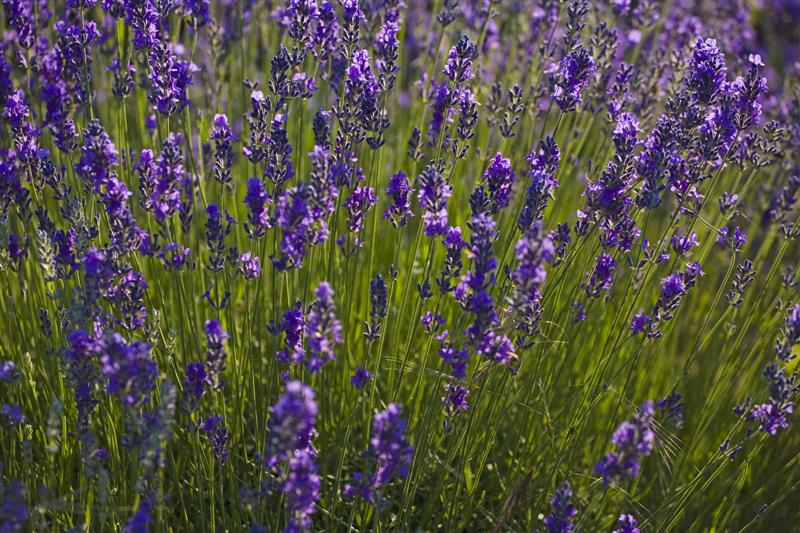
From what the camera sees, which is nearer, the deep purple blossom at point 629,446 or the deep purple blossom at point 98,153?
the deep purple blossom at point 629,446

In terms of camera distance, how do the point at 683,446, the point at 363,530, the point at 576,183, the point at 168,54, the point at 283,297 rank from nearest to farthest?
the point at 363,530 → the point at 168,54 → the point at 283,297 → the point at 683,446 → the point at 576,183

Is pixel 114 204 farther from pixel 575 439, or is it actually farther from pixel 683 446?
pixel 683 446

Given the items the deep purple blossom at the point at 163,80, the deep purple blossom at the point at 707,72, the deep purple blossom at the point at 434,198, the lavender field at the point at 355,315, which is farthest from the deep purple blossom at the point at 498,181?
the deep purple blossom at the point at 163,80

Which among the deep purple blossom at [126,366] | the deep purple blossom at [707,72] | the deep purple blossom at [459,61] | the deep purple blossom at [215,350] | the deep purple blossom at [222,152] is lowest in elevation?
the deep purple blossom at [126,366]

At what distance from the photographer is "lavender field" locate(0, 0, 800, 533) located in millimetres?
2078

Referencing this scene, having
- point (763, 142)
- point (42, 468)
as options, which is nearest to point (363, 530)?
point (42, 468)

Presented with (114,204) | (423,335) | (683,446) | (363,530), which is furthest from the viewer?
(423,335)

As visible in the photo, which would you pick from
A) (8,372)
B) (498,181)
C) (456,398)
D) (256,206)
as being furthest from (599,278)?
(8,372)

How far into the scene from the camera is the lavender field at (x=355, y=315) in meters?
2.08

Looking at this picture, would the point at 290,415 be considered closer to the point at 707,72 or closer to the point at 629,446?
the point at 629,446

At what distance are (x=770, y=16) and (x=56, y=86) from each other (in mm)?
10067

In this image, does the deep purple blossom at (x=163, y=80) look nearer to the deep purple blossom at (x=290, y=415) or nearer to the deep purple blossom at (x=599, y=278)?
the deep purple blossom at (x=290, y=415)

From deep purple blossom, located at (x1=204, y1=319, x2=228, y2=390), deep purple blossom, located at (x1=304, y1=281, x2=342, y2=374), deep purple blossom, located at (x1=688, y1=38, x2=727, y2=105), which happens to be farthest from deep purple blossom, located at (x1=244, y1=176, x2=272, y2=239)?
deep purple blossom, located at (x1=688, y1=38, x2=727, y2=105)

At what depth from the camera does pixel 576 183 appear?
4.53 m
